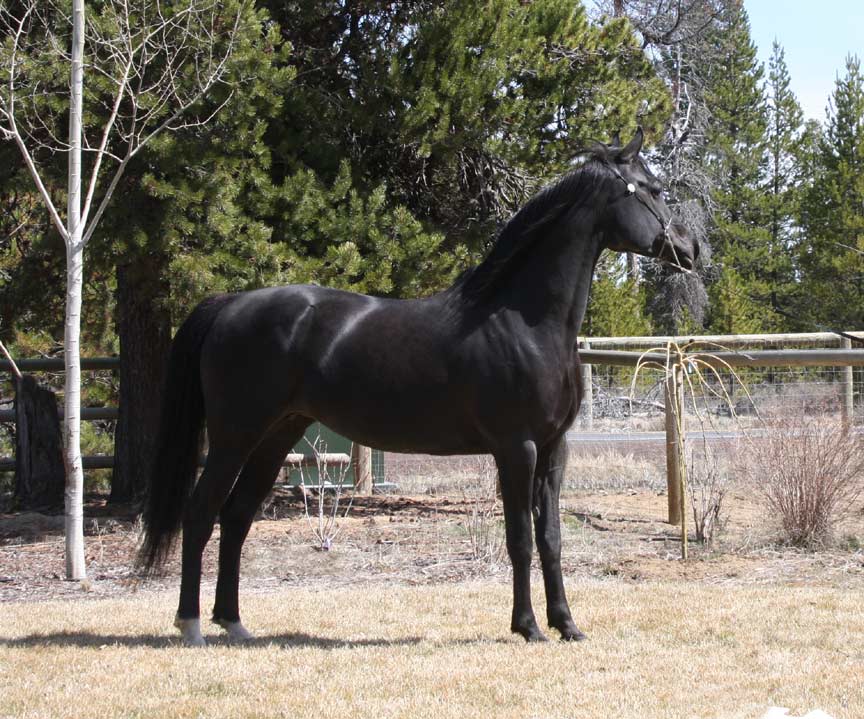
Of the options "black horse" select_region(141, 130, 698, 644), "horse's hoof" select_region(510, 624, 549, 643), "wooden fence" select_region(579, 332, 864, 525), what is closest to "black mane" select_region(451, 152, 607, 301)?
"black horse" select_region(141, 130, 698, 644)

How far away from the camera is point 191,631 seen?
5367mm

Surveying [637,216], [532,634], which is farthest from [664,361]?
[532,634]

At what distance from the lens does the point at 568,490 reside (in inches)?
437

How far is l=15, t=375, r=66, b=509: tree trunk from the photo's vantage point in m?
10.2

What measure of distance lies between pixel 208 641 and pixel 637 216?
10.7 ft

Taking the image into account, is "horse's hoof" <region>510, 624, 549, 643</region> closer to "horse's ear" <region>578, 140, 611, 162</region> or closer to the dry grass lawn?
the dry grass lawn

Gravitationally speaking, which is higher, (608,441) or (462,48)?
(462,48)

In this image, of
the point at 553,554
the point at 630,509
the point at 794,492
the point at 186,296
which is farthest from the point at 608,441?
the point at 553,554

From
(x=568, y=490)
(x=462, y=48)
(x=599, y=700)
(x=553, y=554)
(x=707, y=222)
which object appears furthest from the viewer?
(x=707, y=222)

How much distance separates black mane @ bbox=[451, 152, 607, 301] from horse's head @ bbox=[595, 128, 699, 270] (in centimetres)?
10

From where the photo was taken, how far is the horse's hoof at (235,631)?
214 inches

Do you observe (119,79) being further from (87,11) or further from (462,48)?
(462,48)

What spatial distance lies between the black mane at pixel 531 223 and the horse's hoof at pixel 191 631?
2278 millimetres

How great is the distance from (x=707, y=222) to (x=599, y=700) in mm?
30124
